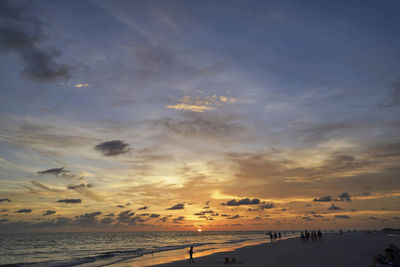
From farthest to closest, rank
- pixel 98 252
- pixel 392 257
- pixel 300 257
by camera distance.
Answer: pixel 98 252
pixel 300 257
pixel 392 257

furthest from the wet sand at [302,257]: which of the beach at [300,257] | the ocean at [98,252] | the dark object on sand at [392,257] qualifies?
the dark object on sand at [392,257]

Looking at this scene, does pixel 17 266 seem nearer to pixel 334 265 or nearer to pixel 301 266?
pixel 301 266

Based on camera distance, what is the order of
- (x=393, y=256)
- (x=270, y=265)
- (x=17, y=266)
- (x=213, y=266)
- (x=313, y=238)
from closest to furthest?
(x=393, y=256) → (x=270, y=265) → (x=213, y=266) → (x=17, y=266) → (x=313, y=238)

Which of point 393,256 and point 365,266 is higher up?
point 393,256

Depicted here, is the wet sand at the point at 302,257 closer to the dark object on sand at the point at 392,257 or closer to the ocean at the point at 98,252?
the ocean at the point at 98,252

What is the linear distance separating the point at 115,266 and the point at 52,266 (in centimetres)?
1485

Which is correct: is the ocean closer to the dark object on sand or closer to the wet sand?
the wet sand

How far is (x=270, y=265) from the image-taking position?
3184 centimetres

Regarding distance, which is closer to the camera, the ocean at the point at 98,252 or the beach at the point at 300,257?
the beach at the point at 300,257

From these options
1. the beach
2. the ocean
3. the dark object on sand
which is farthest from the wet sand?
the dark object on sand

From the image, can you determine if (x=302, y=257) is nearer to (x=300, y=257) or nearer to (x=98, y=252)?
(x=300, y=257)

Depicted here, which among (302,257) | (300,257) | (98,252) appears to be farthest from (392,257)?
(98,252)

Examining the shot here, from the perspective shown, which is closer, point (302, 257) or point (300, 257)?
point (302, 257)

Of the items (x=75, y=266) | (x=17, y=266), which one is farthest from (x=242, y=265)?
(x=17, y=266)
